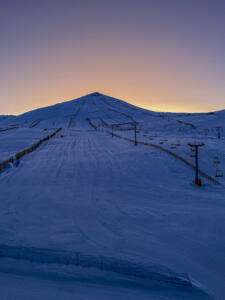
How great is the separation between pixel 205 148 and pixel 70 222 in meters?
24.6

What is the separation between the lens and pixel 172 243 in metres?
9.95

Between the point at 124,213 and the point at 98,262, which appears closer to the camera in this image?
the point at 98,262

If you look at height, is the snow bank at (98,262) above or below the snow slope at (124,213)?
below

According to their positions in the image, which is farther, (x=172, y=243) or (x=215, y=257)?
(x=172, y=243)

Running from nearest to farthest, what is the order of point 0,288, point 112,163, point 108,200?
point 0,288 → point 108,200 → point 112,163

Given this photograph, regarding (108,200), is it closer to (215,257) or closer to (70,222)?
(70,222)

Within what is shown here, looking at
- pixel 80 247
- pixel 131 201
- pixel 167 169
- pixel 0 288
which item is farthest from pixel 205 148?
pixel 0 288

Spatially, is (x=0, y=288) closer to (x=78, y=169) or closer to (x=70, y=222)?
(x=70, y=222)

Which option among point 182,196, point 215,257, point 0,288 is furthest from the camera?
point 182,196

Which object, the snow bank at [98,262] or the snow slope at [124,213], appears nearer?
the snow bank at [98,262]

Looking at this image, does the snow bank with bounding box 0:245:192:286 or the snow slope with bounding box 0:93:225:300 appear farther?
the snow slope with bounding box 0:93:225:300

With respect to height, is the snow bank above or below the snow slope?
below

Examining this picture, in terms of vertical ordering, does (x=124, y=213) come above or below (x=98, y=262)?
above

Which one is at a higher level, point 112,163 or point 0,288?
point 112,163
